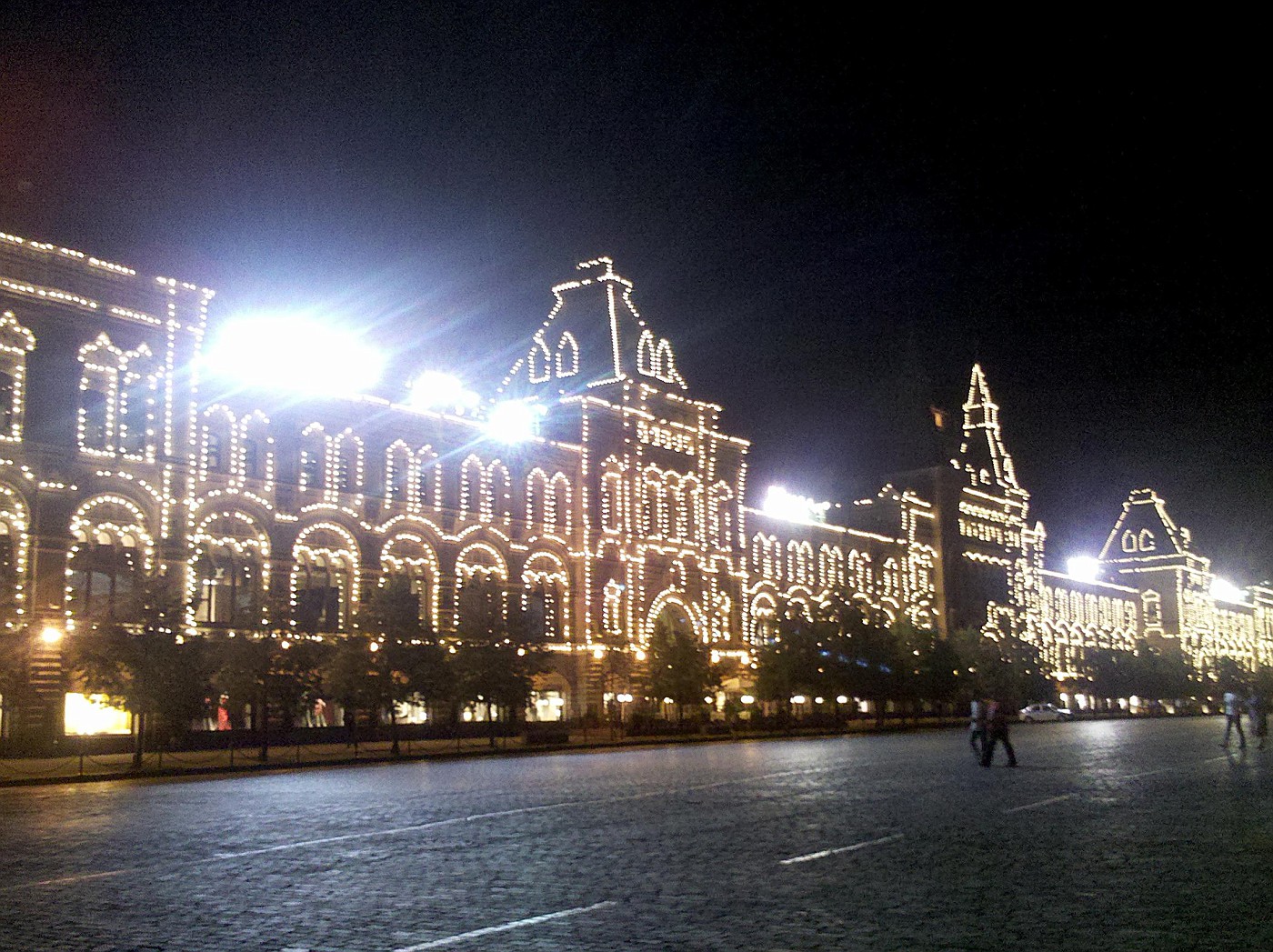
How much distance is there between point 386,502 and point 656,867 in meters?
41.6

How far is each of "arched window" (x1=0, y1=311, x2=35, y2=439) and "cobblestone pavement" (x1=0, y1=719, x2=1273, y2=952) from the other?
62.7ft

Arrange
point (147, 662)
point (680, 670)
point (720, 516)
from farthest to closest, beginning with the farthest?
point (720, 516), point (680, 670), point (147, 662)

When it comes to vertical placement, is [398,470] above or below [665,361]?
below

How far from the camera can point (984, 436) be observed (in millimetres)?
123812

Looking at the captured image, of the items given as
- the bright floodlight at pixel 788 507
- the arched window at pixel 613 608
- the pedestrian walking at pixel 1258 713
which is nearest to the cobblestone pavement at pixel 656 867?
the pedestrian walking at pixel 1258 713

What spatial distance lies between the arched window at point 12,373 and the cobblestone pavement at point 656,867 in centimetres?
1912

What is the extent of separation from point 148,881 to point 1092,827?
10.9m

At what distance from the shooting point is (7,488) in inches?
1614

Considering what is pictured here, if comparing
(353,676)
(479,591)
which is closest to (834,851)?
(353,676)

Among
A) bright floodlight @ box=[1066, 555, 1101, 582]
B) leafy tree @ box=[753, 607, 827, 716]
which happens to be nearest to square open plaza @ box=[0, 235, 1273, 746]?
leafy tree @ box=[753, 607, 827, 716]

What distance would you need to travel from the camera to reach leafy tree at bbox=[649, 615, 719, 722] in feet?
201

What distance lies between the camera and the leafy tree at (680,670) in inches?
2418

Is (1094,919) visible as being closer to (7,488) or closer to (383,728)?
(7,488)

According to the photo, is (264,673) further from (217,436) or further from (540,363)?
(540,363)
